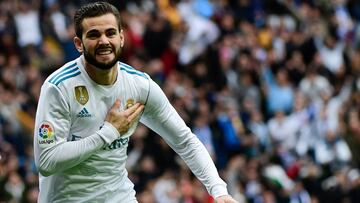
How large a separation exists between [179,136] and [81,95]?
0.85 meters

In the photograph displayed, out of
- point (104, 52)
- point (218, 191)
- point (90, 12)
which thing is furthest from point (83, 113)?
point (218, 191)

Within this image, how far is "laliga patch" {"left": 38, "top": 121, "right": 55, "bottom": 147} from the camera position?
6859 mm

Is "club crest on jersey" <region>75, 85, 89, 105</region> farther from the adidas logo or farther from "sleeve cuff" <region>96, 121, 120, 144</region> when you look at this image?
"sleeve cuff" <region>96, 121, 120, 144</region>

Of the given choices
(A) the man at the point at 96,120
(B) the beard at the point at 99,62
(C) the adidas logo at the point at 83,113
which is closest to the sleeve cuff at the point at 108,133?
(A) the man at the point at 96,120

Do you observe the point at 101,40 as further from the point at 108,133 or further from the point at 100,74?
the point at 108,133

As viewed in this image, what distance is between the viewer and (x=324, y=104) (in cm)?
1867

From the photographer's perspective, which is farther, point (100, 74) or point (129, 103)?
point (129, 103)

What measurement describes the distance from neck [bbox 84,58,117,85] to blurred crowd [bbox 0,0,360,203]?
25.8ft

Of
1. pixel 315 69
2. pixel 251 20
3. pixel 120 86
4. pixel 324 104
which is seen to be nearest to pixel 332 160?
pixel 324 104

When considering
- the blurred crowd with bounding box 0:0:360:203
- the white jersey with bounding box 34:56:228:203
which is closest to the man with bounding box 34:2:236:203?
the white jersey with bounding box 34:56:228:203

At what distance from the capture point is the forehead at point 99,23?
275 inches

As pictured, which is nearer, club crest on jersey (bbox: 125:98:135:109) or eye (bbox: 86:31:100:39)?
eye (bbox: 86:31:100:39)

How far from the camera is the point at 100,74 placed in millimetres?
7184

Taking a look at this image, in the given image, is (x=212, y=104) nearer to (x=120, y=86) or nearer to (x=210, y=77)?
(x=210, y=77)
